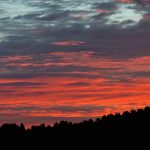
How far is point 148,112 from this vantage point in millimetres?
80812

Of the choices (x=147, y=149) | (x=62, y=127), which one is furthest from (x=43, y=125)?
(x=147, y=149)

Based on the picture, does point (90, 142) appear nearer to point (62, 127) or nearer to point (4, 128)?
point (62, 127)

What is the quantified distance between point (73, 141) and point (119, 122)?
5.37m

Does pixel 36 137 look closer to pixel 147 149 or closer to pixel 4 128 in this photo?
pixel 4 128

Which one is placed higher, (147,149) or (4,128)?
(4,128)

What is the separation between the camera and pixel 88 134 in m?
82.1

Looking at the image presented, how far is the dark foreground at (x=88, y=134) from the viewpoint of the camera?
7769 centimetres

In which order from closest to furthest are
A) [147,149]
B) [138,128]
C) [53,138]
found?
[147,149], [138,128], [53,138]

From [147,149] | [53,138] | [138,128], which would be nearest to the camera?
[147,149]

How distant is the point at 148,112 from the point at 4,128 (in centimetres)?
1731

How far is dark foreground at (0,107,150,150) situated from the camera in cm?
7769

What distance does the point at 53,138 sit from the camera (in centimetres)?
8344

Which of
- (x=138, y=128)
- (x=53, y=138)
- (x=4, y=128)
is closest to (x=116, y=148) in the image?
(x=138, y=128)

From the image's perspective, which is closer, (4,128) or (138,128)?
(138,128)
